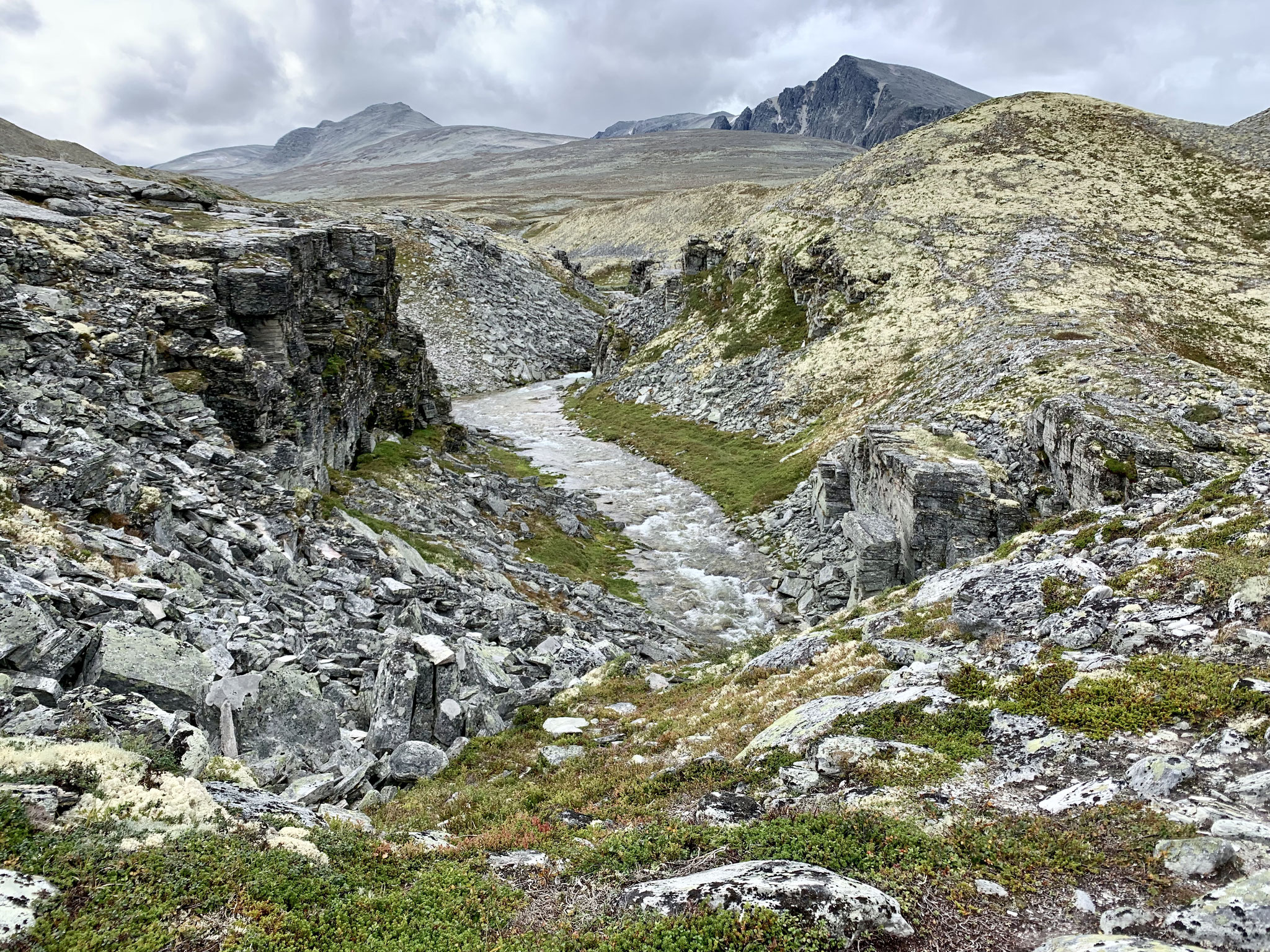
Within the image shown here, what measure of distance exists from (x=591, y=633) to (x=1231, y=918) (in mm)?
20950

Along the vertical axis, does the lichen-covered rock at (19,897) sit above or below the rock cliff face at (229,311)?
below

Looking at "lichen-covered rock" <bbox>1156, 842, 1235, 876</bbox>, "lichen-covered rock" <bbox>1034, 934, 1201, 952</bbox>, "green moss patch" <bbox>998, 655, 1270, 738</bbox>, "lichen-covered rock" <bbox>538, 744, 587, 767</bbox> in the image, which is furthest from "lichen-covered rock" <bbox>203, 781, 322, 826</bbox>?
"green moss patch" <bbox>998, 655, 1270, 738</bbox>

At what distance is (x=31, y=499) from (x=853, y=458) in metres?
33.3

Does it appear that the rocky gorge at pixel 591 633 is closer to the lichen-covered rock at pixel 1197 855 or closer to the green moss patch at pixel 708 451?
the lichen-covered rock at pixel 1197 855

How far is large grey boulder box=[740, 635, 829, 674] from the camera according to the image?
58.3 feet

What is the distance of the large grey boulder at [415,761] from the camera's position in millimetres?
14570

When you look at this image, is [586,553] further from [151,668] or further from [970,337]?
[970,337]

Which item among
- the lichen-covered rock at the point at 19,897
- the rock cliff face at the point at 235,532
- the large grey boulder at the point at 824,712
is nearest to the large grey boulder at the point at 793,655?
the large grey boulder at the point at 824,712

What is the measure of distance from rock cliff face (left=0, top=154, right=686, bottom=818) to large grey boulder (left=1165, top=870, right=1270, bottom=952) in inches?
457

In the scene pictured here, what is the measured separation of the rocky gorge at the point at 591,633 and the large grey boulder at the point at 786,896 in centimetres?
5

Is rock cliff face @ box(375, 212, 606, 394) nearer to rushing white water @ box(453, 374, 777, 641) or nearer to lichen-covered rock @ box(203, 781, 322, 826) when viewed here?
rushing white water @ box(453, 374, 777, 641)

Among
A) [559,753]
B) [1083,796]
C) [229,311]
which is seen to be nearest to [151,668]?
[559,753]

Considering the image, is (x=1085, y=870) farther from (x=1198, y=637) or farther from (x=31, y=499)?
(x=31, y=499)

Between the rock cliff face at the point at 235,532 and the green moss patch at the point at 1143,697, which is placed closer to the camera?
the green moss patch at the point at 1143,697
